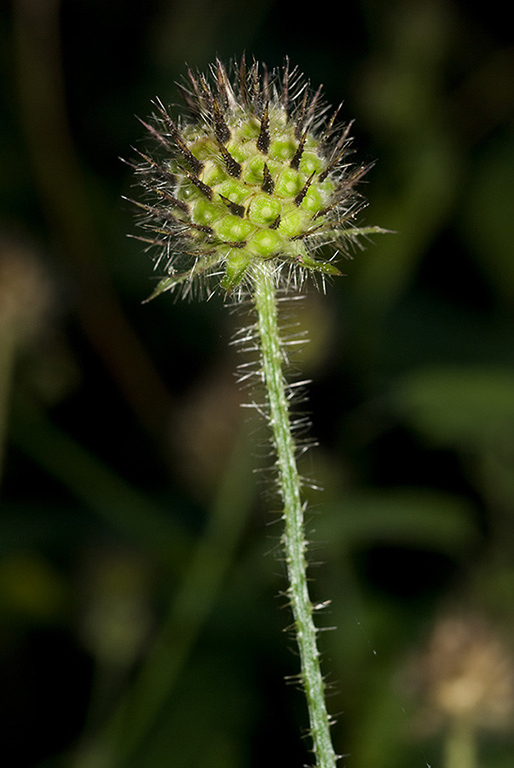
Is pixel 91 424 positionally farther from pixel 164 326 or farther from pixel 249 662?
pixel 249 662

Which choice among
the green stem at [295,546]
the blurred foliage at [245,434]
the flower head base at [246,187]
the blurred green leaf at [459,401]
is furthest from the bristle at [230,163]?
the blurred green leaf at [459,401]

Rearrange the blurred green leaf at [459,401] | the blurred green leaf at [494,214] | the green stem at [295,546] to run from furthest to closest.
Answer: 1. the blurred green leaf at [494,214]
2. the blurred green leaf at [459,401]
3. the green stem at [295,546]

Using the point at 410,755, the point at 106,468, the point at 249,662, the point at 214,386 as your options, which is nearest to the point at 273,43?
the point at 214,386

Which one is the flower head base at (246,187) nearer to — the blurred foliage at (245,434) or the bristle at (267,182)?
the bristle at (267,182)

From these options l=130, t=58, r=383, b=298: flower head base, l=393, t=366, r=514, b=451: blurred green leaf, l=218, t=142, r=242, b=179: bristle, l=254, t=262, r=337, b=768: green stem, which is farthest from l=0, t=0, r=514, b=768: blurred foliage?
l=218, t=142, r=242, b=179: bristle

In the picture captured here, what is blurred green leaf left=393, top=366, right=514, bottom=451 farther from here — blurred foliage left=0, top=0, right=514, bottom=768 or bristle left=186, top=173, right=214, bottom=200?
bristle left=186, top=173, right=214, bottom=200

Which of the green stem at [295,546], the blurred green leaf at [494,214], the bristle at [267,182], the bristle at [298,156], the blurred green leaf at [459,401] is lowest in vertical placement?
the green stem at [295,546]
